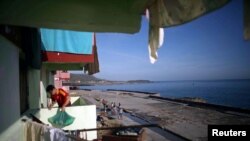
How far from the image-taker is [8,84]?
4.66 meters

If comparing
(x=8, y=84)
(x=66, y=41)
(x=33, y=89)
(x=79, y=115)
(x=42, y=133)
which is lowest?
(x=79, y=115)

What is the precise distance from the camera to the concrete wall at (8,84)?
166 inches

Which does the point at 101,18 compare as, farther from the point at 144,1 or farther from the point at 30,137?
the point at 30,137

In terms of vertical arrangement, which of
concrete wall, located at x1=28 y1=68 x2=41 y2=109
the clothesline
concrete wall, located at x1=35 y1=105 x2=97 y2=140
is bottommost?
concrete wall, located at x1=35 y1=105 x2=97 y2=140

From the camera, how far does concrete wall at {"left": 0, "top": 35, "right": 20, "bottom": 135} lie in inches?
166

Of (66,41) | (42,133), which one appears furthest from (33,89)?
(42,133)

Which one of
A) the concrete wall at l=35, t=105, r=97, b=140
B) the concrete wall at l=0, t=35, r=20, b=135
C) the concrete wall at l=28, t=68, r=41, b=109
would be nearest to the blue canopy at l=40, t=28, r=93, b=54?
the concrete wall at l=28, t=68, r=41, b=109

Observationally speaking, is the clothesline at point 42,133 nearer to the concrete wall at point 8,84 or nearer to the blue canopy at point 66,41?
the concrete wall at point 8,84

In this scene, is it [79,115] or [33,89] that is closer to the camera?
[33,89]

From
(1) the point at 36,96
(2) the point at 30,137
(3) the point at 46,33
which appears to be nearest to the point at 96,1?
(2) the point at 30,137

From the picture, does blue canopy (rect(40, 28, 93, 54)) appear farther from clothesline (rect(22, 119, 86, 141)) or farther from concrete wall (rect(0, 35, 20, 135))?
clothesline (rect(22, 119, 86, 141))

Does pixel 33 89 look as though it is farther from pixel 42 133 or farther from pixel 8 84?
pixel 42 133

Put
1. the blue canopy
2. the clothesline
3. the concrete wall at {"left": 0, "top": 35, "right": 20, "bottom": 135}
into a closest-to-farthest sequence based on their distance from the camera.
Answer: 1. the clothesline
2. the concrete wall at {"left": 0, "top": 35, "right": 20, "bottom": 135}
3. the blue canopy

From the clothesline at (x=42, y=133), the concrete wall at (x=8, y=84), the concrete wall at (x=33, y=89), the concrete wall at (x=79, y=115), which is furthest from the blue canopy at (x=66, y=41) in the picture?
the clothesline at (x=42, y=133)
